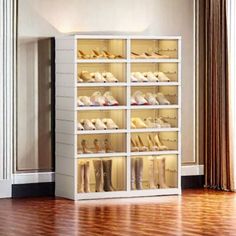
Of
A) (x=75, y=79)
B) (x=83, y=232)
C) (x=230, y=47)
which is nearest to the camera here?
(x=83, y=232)

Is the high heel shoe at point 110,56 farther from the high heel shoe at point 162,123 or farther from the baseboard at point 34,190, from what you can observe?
the baseboard at point 34,190

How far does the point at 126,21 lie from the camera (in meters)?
11.2

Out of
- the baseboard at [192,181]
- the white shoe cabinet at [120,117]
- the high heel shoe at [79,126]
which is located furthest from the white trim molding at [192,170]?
the high heel shoe at [79,126]

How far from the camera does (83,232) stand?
27.6 ft

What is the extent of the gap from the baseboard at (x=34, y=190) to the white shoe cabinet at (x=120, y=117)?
12cm

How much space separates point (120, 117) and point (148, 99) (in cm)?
42

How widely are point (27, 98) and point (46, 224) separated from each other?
226cm

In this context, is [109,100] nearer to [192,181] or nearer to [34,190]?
[34,190]

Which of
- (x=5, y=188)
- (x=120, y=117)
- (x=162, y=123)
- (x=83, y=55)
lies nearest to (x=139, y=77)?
(x=120, y=117)

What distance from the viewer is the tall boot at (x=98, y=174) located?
10562 mm

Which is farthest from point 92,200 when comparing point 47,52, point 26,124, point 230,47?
point 230,47

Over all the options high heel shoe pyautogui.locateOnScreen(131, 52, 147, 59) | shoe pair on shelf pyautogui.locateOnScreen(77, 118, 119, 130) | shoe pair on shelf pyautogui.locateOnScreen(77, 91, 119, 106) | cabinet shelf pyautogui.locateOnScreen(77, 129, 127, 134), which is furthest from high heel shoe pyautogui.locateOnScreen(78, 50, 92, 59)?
cabinet shelf pyautogui.locateOnScreen(77, 129, 127, 134)

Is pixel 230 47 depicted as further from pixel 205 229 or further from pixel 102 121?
pixel 205 229

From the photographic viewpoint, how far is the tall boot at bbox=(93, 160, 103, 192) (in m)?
10.6
